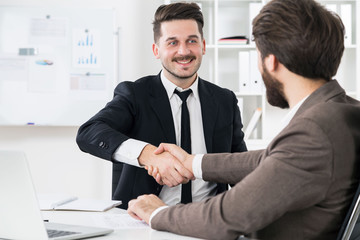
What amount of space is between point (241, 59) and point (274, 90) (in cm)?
226

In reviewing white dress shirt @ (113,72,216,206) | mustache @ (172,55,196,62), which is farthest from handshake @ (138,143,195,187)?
mustache @ (172,55,196,62)

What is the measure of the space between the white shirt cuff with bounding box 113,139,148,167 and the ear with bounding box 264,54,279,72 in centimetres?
73

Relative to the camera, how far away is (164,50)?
242cm

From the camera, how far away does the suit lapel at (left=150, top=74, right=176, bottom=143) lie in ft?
7.38

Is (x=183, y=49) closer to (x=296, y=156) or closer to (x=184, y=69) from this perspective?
(x=184, y=69)

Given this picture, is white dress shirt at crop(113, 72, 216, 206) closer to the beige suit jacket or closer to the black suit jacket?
the black suit jacket

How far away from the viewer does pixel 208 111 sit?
7.73 feet

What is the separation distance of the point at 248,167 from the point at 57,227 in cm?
64

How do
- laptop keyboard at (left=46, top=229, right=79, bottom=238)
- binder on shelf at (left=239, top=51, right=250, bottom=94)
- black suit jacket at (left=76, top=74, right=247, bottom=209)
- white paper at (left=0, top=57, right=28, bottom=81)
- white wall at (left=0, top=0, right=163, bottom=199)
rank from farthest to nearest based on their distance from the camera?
white wall at (left=0, top=0, right=163, bottom=199) → white paper at (left=0, top=57, right=28, bottom=81) → binder on shelf at (left=239, top=51, right=250, bottom=94) → black suit jacket at (left=76, top=74, right=247, bottom=209) → laptop keyboard at (left=46, top=229, right=79, bottom=238)

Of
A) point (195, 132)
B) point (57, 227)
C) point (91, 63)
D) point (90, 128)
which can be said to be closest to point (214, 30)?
point (91, 63)

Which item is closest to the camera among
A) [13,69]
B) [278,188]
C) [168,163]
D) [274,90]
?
[278,188]

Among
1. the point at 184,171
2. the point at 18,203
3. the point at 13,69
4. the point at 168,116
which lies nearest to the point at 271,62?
the point at 184,171

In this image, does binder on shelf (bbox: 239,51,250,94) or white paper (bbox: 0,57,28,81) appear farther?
white paper (bbox: 0,57,28,81)

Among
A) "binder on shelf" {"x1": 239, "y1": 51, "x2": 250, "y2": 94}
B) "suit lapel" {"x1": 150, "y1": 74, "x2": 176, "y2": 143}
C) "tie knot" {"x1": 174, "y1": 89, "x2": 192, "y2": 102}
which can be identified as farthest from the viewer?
"binder on shelf" {"x1": 239, "y1": 51, "x2": 250, "y2": 94}
